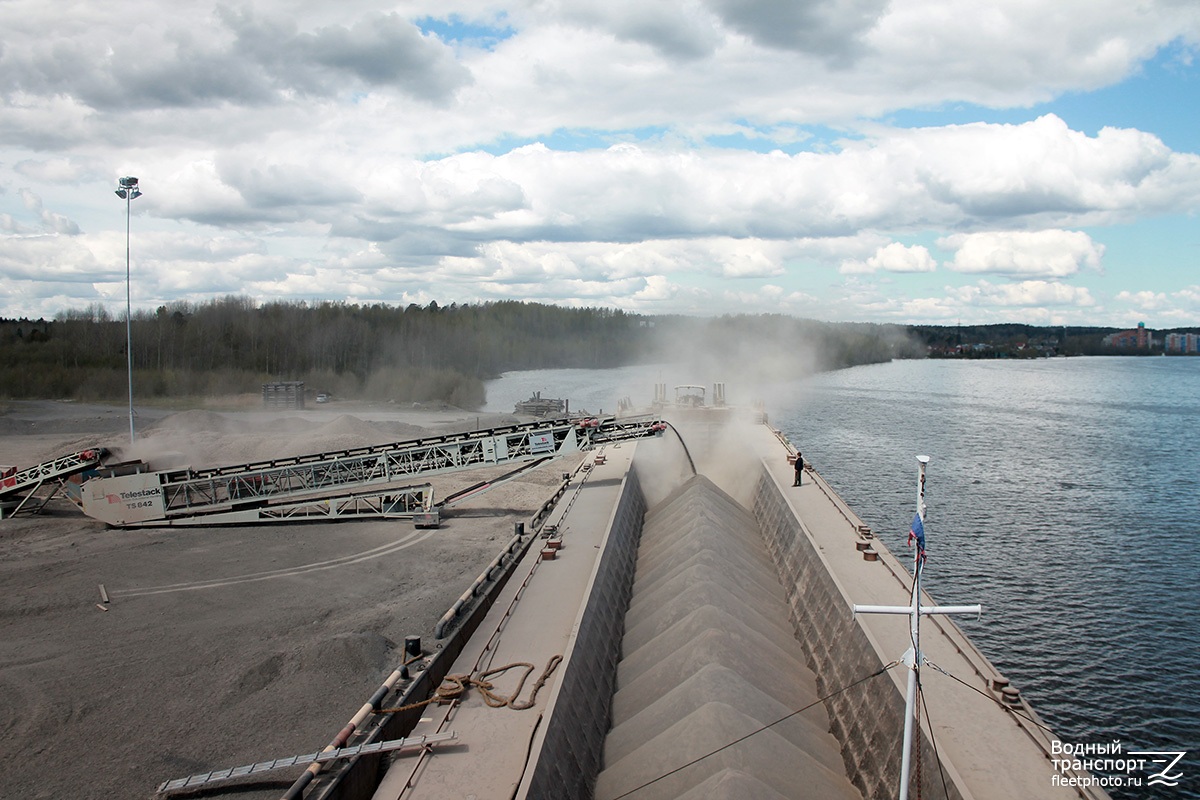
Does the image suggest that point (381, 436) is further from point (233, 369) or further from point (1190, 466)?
point (233, 369)

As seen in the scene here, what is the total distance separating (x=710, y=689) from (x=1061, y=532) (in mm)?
28230

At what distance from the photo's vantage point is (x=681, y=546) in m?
24.8

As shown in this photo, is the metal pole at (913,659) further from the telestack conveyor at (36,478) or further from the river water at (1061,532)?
the telestack conveyor at (36,478)

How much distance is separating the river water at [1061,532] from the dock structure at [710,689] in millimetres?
1795

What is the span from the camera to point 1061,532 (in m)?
36.2

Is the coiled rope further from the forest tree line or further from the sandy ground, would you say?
the forest tree line

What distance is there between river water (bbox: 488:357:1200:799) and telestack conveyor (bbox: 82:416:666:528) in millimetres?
15471

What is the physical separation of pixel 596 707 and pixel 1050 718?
36.9 ft

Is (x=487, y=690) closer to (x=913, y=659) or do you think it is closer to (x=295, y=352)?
(x=913, y=659)

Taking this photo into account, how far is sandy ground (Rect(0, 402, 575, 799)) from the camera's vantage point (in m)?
16.0

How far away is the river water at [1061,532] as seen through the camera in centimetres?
2055
